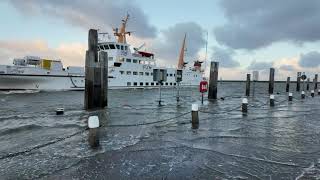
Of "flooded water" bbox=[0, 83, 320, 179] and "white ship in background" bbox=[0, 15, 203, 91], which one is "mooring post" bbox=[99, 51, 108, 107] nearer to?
"flooded water" bbox=[0, 83, 320, 179]

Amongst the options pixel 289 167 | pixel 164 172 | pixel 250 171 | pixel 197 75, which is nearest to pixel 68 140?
pixel 164 172

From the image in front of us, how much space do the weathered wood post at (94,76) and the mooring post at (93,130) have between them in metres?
9.51

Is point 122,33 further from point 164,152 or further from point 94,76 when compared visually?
point 164,152

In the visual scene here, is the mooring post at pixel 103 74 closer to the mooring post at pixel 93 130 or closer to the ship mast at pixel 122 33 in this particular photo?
the mooring post at pixel 93 130

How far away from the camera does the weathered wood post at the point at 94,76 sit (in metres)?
17.6

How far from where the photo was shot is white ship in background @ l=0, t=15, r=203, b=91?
3747cm

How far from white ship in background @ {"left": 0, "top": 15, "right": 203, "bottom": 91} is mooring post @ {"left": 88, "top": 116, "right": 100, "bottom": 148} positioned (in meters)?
32.6

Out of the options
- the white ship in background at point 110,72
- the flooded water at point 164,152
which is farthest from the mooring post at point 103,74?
the white ship in background at point 110,72

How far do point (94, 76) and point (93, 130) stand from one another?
32.4ft

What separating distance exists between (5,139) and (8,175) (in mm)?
4392

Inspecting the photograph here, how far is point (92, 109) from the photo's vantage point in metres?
17.7

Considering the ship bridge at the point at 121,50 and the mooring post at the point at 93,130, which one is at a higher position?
the ship bridge at the point at 121,50

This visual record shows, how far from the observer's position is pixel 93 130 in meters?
8.13

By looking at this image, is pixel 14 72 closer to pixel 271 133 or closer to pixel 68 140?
pixel 68 140
